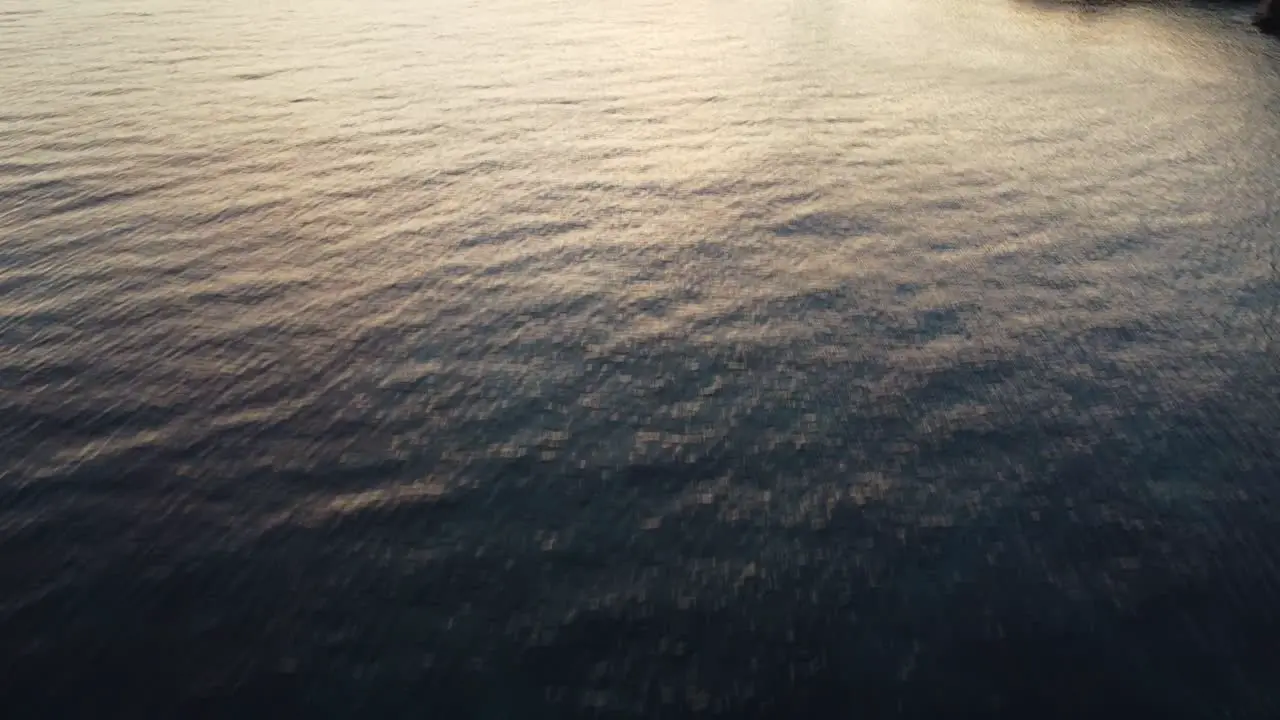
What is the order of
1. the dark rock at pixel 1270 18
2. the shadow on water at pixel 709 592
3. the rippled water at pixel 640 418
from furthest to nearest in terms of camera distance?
the dark rock at pixel 1270 18 → the rippled water at pixel 640 418 → the shadow on water at pixel 709 592

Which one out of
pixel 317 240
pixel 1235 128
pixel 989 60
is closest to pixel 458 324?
pixel 317 240

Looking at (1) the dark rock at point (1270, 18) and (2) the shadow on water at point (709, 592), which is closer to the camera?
(2) the shadow on water at point (709, 592)

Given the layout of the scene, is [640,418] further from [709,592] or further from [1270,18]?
[1270,18]

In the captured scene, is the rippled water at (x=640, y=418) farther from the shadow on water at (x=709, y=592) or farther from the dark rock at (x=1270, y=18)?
the dark rock at (x=1270, y=18)

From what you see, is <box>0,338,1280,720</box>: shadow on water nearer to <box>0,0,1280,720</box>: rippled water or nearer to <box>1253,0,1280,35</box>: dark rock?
<box>0,0,1280,720</box>: rippled water

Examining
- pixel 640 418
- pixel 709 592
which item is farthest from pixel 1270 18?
pixel 709 592

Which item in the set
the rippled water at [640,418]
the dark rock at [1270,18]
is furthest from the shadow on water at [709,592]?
the dark rock at [1270,18]
